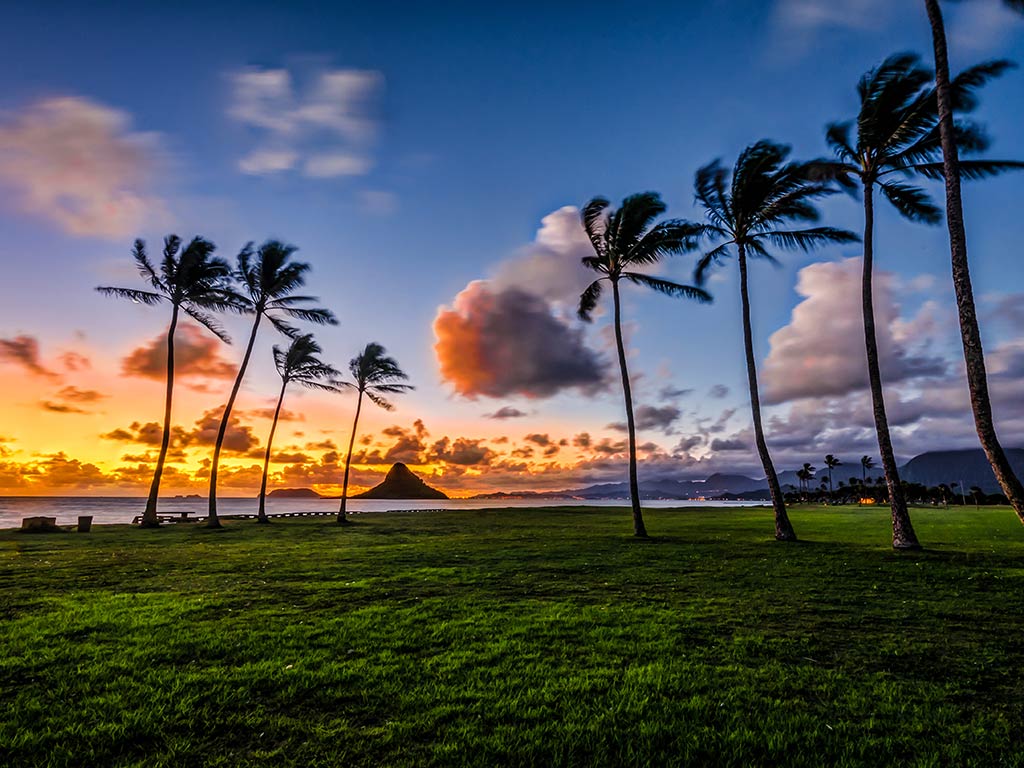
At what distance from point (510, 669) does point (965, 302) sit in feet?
31.0

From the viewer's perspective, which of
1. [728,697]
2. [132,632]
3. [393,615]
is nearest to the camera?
[728,697]

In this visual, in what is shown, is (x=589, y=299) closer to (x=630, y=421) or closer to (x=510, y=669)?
(x=630, y=421)

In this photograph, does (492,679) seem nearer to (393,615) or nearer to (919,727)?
(393,615)

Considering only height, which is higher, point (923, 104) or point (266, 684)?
point (923, 104)

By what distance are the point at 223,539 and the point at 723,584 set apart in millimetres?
20975

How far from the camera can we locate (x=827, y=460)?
164 m

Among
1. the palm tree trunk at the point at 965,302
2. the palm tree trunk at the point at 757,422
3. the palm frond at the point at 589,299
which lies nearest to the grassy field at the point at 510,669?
the palm tree trunk at the point at 965,302

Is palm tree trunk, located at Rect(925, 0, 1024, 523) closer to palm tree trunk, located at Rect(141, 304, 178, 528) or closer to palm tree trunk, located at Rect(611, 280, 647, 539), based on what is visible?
palm tree trunk, located at Rect(611, 280, 647, 539)

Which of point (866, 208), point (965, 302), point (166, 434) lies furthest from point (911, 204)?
point (166, 434)

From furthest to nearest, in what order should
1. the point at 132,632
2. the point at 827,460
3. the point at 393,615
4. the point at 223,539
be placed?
the point at 827,460, the point at 223,539, the point at 393,615, the point at 132,632

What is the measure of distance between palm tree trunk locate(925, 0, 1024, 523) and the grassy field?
92.0 inches

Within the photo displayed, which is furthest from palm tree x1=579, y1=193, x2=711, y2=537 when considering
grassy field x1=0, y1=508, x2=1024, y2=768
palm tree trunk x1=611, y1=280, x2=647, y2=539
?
grassy field x1=0, y1=508, x2=1024, y2=768

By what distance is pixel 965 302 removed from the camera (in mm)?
8656

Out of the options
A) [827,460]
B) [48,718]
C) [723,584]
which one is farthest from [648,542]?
[827,460]
